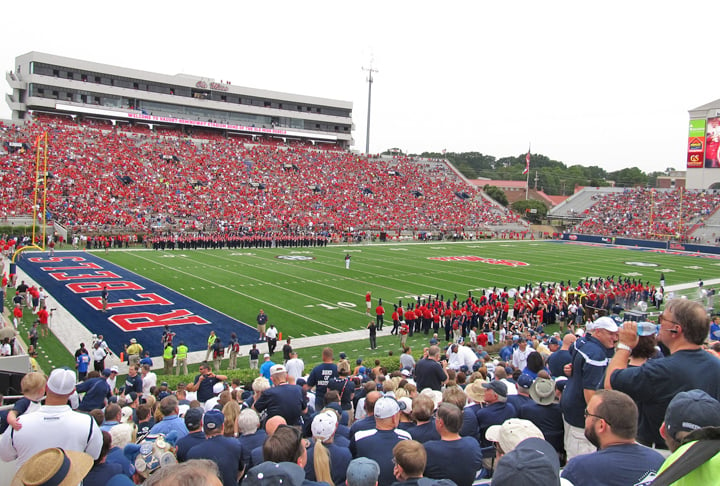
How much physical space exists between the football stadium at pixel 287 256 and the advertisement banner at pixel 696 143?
0.47ft

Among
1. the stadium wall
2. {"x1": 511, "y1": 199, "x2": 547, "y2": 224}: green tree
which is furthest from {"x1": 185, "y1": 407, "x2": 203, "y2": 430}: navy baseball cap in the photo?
{"x1": 511, "y1": 199, "x2": 547, "y2": 224}: green tree

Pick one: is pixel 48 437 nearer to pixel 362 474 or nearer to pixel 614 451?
pixel 362 474

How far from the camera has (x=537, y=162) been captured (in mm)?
135625

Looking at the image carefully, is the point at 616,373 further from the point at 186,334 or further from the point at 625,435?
the point at 186,334

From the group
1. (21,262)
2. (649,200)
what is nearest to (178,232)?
(21,262)

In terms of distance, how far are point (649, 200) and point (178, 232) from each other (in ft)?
169

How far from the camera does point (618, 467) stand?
8.94 ft

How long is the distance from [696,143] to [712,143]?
1480 millimetres

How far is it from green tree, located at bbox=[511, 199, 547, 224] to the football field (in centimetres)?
3132

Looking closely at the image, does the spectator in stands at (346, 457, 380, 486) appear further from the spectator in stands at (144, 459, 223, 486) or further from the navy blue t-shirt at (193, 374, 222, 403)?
the navy blue t-shirt at (193, 374, 222, 403)

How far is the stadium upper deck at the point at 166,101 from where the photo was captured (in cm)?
5666

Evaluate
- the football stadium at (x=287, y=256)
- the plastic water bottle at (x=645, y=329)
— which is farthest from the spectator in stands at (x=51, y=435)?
the plastic water bottle at (x=645, y=329)

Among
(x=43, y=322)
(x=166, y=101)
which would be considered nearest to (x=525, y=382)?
(x=43, y=322)

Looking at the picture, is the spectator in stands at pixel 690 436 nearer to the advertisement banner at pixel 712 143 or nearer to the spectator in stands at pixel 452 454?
the spectator in stands at pixel 452 454
